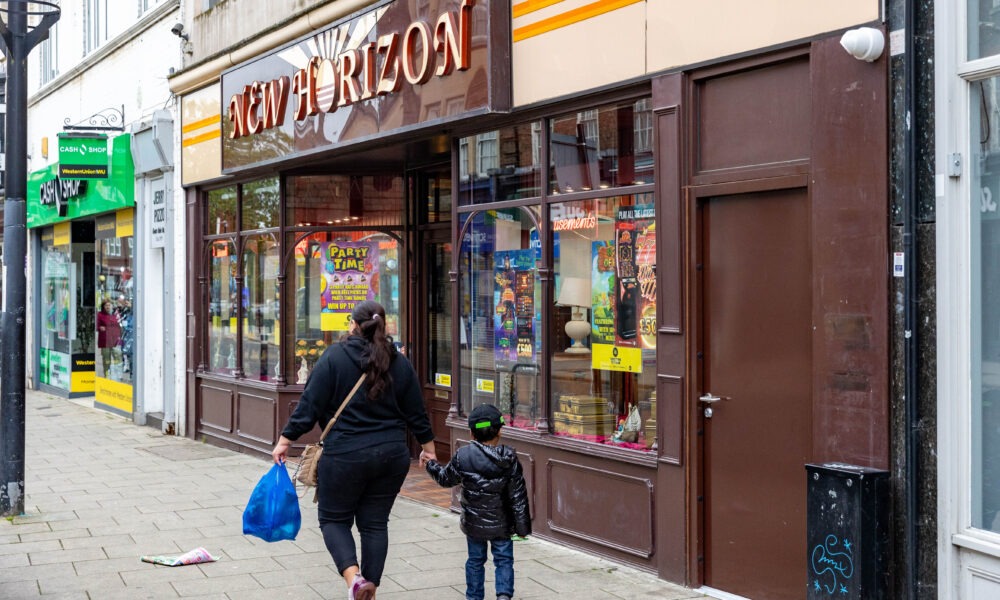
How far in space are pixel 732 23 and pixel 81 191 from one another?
1405 cm

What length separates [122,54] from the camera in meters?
16.6

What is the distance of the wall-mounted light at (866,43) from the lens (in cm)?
559

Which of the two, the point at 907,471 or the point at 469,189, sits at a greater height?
the point at 469,189

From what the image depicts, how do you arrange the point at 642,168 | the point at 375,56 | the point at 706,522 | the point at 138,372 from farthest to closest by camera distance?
the point at 138,372
the point at 375,56
the point at 642,168
the point at 706,522

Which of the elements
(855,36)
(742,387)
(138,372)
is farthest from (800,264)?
(138,372)

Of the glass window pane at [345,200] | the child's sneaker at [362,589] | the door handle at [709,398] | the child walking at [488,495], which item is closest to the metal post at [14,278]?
the glass window pane at [345,200]

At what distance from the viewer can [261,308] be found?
42.6ft

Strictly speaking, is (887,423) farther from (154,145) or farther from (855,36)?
(154,145)

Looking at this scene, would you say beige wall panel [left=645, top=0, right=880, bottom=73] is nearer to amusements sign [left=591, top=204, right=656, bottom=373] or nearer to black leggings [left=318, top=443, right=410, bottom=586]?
amusements sign [left=591, top=204, right=656, bottom=373]

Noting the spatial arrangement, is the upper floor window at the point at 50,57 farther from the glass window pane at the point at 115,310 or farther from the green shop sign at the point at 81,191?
the glass window pane at the point at 115,310

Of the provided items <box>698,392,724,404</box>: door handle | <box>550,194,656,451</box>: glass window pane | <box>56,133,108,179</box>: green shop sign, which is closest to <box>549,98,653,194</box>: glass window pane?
<box>550,194,656,451</box>: glass window pane

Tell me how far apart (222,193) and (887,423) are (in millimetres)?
10003

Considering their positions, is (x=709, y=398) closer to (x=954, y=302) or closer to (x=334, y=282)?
(x=954, y=302)

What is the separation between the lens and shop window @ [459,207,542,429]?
8.53 m
